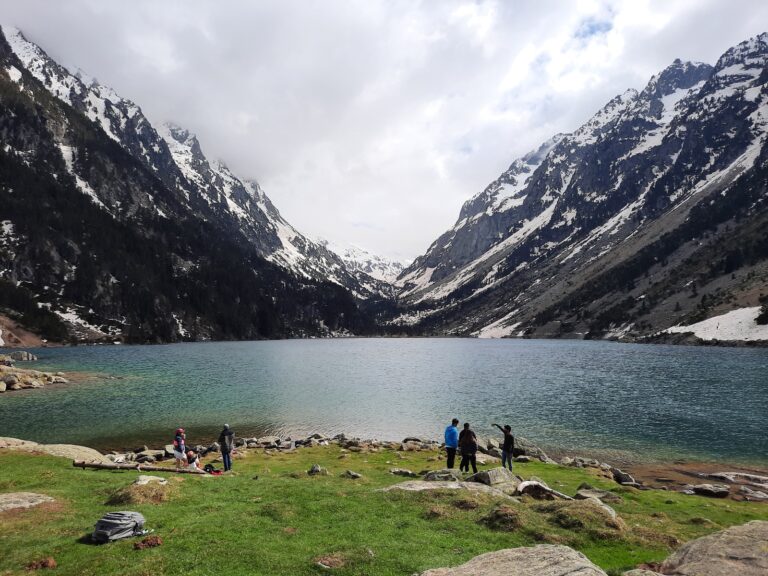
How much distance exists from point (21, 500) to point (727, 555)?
95.4ft

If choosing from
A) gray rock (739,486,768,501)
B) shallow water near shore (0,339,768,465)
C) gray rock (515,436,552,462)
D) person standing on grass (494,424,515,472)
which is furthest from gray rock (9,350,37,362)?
gray rock (739,486,768,501)

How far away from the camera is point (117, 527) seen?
18.0m

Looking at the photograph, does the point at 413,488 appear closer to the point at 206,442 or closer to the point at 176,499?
the point at 176,499

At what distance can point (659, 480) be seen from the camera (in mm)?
36938

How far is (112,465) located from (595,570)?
3211 cm

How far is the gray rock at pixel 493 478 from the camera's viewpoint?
2588cm

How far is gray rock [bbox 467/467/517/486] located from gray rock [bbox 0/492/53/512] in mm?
22080

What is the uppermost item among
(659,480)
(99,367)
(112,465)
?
(99,367)

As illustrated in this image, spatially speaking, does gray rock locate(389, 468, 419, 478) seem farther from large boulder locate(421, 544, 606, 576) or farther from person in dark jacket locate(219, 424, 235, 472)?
large boulder locate(421, 544, 606, 576)

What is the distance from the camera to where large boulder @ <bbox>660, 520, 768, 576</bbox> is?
11.6 meters

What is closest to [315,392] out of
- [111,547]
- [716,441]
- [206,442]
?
[206,442]

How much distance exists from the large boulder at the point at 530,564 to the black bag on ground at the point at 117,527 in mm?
11887

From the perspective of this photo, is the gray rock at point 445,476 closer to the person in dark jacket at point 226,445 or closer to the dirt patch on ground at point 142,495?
the dirt patch on ground at point 142,495

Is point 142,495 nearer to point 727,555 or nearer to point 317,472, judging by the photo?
point 317,472
